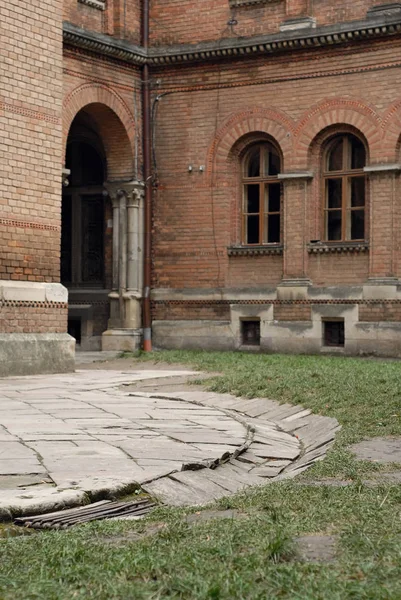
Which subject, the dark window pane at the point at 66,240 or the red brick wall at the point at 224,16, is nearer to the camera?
the red brick wall at the point at 224,16

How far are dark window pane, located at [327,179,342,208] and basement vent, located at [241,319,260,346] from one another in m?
2.56

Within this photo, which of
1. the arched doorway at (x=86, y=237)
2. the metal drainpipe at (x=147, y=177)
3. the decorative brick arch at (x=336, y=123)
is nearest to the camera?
the decorative brick arch at (x=336, y=123)

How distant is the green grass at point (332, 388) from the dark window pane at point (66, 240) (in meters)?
4.38

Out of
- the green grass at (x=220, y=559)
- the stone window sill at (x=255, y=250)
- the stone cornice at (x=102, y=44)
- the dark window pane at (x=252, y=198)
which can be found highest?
the stone cornice at (x=102, y=44)

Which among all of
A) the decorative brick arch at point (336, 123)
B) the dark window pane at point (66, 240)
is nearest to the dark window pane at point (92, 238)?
the dark window pane at point (66, 240)

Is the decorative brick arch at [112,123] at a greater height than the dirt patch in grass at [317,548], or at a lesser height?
greater

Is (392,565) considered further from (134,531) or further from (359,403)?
(359,403)

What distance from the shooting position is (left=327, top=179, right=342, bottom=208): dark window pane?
62.2ft

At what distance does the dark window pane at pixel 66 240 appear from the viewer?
833 inches

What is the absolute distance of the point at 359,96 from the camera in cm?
1841

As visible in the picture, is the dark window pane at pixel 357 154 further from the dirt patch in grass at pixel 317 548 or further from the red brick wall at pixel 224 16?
the dirt patch in grass at pixel 317 548

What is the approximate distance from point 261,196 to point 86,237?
379cm

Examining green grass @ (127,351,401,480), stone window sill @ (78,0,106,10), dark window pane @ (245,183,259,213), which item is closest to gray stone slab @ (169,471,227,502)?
green grass @ (127,351,401,480)

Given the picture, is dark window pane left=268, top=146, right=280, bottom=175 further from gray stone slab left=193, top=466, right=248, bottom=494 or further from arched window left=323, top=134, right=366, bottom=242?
gray stone slab left=193, top=466, right=248, bottom=494
